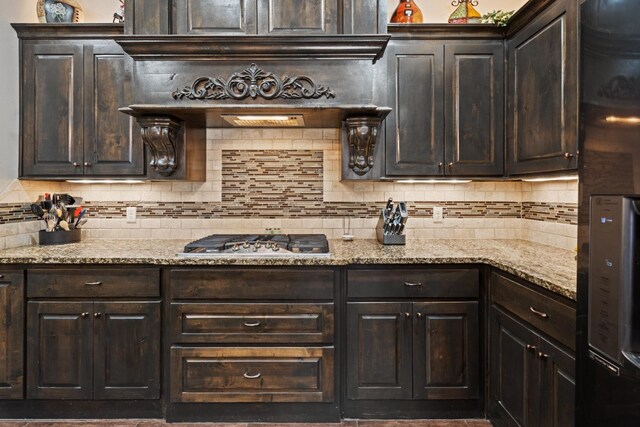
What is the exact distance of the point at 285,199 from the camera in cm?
292

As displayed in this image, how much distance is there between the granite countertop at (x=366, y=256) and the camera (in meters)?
2.01

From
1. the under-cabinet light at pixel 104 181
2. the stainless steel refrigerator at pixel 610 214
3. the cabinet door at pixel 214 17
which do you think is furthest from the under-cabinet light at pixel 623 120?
the under-cabinet light at pixel 104 181

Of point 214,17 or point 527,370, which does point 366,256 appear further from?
point 214,17

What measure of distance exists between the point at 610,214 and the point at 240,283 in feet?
5.60

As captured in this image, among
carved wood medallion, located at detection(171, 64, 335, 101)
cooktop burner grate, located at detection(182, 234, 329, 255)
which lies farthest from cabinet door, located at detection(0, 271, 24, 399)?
carved wood medallion, located at detection(171, 64, 335, 101)

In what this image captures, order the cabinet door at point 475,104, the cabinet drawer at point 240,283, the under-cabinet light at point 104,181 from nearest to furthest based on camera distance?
the cabinet drawer at point 240,283, the cabinet door at point 475,104, the under-cabinet light at point 104,181

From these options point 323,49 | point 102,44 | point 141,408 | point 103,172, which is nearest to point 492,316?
point 323,49

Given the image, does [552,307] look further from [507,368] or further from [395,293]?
[395,293]

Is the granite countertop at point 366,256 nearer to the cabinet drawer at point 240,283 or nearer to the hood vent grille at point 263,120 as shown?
the cabinet drawer at point 240,283

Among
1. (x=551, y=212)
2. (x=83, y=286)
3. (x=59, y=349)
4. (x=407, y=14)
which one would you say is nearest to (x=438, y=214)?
(x=551, y=212)

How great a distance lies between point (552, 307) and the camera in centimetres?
162

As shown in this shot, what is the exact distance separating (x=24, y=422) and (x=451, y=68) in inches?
129

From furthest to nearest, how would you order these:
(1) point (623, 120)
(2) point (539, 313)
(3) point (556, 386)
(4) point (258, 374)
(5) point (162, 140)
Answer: (5) point (162, 140)
(4) point (258, 374)
(2) point (539, 313)
(3) point (556, 386)
(1) point (623, 120)

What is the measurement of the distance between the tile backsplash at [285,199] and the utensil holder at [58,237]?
18 centimetres
